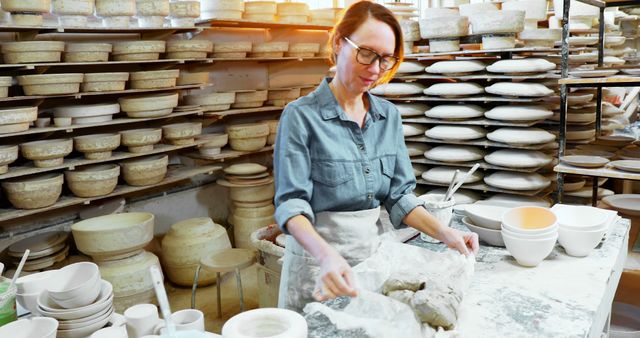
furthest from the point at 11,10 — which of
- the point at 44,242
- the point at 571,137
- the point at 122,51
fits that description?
the point at 571,137

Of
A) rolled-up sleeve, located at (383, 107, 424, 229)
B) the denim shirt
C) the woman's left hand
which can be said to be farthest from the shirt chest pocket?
the woman's left hand

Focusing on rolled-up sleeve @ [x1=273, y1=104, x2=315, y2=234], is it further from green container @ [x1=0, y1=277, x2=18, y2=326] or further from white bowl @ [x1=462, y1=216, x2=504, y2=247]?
green container @ [x1=0, y1=277, x2=18, y2=326]

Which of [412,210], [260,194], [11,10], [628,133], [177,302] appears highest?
[11,10]

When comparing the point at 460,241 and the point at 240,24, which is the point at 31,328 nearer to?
the point at 460,241

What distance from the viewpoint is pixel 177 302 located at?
408cm

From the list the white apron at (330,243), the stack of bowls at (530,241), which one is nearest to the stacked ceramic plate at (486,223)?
the stack of bowls at (530,241)

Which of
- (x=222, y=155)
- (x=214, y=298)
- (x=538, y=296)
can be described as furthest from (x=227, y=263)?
(x=538, y=296)

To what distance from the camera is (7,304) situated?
1.61 metres

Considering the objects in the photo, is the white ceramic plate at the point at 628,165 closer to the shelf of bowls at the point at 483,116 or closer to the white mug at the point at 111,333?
the shelf of bowls at the point at 483,116

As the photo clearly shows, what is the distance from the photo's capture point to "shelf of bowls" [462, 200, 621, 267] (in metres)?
1.72

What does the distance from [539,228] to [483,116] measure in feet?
7.35

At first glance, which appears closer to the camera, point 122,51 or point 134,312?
point 134,312

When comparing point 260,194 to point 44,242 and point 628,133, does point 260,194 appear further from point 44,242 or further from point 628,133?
point 628,133

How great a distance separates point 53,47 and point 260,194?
6.83 ft
